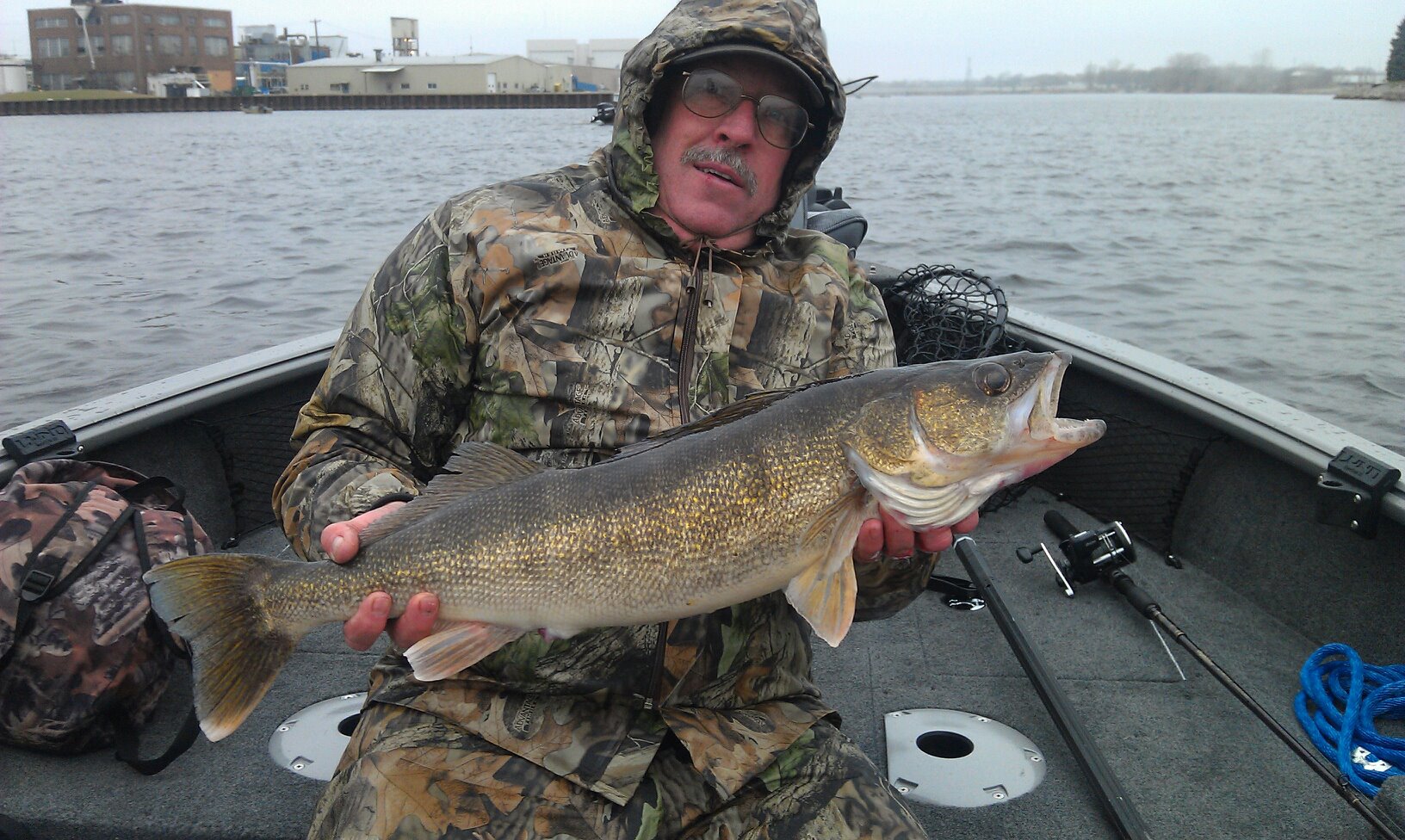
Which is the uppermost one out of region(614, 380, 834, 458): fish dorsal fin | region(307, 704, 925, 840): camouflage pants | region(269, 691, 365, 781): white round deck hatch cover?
region(614, 380, 834, 458): fish dorsal fin

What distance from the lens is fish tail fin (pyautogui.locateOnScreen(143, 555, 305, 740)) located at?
7.30 ft

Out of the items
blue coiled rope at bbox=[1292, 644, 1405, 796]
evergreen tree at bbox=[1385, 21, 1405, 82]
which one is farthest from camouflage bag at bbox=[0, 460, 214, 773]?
evergreen tree at bbox=[1385, 21, 1405, 82]

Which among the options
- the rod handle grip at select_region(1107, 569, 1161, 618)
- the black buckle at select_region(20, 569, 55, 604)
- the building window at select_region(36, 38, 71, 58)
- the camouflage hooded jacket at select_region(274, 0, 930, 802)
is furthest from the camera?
the building window at select_region(36, 38, 71, 58)

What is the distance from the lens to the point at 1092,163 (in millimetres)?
28344

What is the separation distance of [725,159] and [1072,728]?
208 centimetres

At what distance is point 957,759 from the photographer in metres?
3.34

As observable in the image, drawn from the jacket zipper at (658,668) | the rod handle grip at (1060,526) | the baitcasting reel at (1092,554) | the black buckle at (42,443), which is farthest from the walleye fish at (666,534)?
the rod handle grip at (1060,526)

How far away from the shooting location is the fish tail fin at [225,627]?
7.30ft

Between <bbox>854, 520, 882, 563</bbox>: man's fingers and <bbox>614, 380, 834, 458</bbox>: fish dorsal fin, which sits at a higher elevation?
<bbox>614, 380, 834, 458</bbox>: fish dorsal fin

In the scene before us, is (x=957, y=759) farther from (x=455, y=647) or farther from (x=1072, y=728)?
(x=455, y=647)

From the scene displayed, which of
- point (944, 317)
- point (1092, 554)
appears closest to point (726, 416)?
point (1092, 554)

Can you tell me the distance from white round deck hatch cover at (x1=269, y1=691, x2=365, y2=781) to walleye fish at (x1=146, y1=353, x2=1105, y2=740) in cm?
108

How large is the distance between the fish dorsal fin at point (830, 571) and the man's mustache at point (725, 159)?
1193 millimetres

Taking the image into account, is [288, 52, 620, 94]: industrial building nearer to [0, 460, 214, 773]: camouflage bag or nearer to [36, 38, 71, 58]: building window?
[36, 38, 71, 58]: building window
